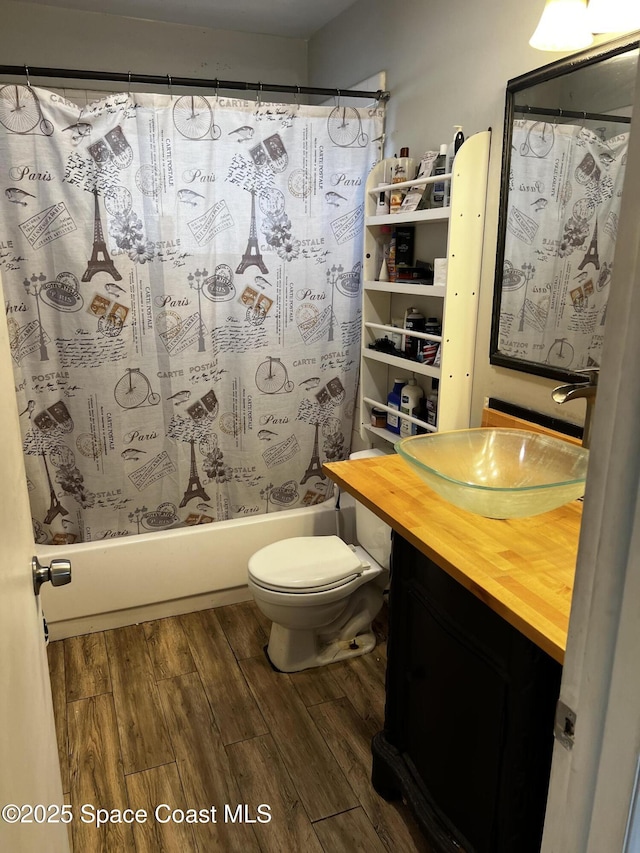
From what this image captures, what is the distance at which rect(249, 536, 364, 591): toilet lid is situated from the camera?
6.86 feet

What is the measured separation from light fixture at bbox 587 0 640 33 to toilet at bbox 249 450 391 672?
5.20 feet

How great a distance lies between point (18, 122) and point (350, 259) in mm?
1297

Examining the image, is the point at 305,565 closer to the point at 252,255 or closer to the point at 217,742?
the point at 217,742

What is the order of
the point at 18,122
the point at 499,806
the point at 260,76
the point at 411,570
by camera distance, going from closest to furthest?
1. the point at 499,806
2. the point at 411,570
3. the point at 18,122
4. the point at 260,76

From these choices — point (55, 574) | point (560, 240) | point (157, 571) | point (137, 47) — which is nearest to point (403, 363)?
point (560, 240)

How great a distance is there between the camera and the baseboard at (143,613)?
245 cm

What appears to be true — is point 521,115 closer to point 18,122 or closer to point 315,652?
point 18,122

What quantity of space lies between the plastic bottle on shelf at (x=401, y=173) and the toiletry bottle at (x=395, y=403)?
64 cm

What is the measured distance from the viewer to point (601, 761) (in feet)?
1.94

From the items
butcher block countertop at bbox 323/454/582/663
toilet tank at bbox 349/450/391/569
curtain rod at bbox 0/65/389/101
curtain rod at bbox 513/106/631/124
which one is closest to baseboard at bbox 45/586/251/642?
toilet tank at bbox 349/450/391/569

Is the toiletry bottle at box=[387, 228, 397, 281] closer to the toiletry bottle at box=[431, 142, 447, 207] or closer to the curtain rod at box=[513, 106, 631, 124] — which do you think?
the toiletry bottle at box=[431, 142, 447, 207]

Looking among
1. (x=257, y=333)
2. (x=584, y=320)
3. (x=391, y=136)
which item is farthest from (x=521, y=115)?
(x=257, y=333)

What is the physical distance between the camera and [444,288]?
6.38 feet

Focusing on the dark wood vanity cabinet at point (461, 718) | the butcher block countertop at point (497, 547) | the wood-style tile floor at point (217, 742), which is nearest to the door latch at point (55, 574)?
the butcher block countertop at point (497, 547)
